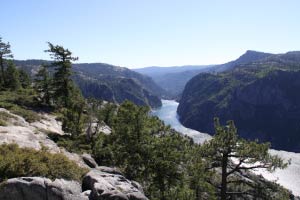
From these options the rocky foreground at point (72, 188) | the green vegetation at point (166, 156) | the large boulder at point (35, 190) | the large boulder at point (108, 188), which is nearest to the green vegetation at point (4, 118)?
the green vegetation at point (166, 156)

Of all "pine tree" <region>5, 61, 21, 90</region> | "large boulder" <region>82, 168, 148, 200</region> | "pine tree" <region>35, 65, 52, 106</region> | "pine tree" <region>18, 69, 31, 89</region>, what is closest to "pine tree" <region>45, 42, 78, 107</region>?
"pine tree" <region>35, 65, 52, 106</region>

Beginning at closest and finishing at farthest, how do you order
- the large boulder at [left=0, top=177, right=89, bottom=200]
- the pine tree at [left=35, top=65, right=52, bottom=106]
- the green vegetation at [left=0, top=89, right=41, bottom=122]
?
the large boulder at [left=0, top=177, right=89, bottom=200], the green vegetation at [left=0, top=89, right=41, bottom=122], the pine tree at [left=35, top=65, right=52, bottom=106]

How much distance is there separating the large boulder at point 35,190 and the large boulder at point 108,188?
1.05 m

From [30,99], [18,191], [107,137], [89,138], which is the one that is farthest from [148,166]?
[30,99]

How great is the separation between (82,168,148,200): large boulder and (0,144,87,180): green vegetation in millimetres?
924

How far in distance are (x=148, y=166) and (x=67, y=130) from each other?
13822 millimetres

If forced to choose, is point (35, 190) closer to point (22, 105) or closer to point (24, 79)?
point (22, 105)

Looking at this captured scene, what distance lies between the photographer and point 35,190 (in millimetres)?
20062

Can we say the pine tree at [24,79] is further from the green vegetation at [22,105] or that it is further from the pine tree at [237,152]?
the pine tree at [237,152]

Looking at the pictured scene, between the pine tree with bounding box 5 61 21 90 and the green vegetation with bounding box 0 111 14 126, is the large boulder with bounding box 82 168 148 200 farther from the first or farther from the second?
the pine tree with bounding box 5 61 21 90

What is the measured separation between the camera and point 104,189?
2206 centimetres

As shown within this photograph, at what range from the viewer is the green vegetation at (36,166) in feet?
72.0

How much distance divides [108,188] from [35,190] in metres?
4.53

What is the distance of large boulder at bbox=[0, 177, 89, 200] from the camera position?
19.9m
